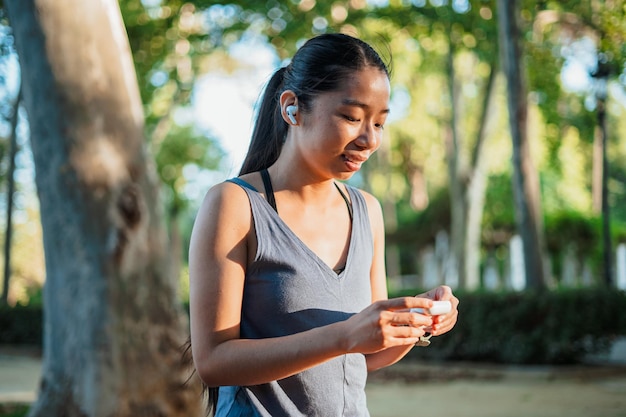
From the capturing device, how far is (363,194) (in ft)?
7.24

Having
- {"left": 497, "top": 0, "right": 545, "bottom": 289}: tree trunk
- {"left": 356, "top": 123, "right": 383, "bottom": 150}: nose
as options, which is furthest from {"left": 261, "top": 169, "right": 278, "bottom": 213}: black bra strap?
{"left": 497, "top": 0, "right": 545, "bottom": 289}: tree trunk

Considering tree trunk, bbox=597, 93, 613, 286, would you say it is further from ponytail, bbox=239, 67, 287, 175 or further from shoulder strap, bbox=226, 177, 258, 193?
shoulder strap, bbox=226, 177, 258, 193

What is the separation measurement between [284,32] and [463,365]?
7.86 meters

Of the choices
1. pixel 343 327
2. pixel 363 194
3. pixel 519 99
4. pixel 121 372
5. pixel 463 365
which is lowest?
pixel 463 365

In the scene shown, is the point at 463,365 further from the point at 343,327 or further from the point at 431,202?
the point at 431,202

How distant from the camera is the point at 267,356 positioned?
1.75 meters

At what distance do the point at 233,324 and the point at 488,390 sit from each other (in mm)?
10238


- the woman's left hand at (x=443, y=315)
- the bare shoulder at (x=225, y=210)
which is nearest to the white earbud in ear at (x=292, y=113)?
the bare shoulder at (x=225, y=210)

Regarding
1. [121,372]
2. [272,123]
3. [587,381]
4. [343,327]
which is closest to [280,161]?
[272,123]

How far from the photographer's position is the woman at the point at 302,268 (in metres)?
1.76

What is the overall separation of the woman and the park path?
7.69 m

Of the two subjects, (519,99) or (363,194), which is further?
(519,99)

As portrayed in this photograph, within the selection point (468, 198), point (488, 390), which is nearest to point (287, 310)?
point (488, 390)

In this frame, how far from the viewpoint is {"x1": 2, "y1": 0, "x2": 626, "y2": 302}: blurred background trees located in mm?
16172
